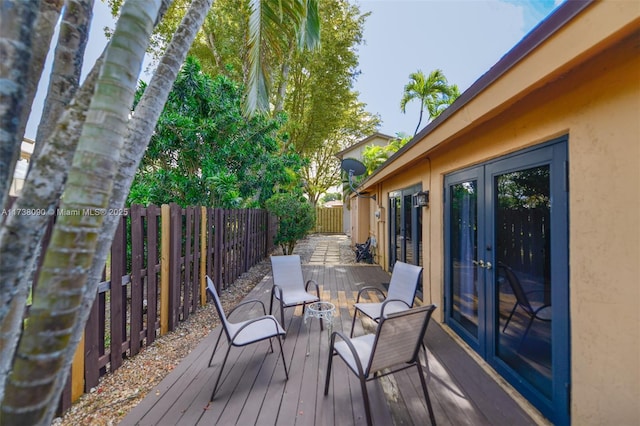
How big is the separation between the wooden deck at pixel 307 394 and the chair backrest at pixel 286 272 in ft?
3.58

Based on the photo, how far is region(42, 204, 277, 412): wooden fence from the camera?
2.39m

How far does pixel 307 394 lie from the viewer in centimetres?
234

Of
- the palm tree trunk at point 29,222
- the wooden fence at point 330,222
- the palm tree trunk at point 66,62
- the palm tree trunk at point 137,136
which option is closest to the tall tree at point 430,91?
the palm tree trunk at point 137,136

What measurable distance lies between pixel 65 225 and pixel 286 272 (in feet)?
11.7

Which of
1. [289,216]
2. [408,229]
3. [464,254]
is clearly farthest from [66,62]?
[289,216]

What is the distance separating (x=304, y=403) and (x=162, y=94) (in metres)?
2.49

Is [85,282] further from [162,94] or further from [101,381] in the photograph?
[101,381]

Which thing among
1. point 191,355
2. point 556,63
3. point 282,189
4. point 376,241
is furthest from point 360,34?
point 191,355

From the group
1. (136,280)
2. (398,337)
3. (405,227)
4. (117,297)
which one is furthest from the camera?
(405,227)

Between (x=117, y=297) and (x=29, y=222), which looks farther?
(x=117, y=297)

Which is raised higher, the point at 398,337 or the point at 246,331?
the point at 398,337

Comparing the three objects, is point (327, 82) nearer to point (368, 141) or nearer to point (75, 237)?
point (368, 141)

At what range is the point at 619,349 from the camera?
1.58 m

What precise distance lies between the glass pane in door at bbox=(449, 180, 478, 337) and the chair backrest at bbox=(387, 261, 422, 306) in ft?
2.11
